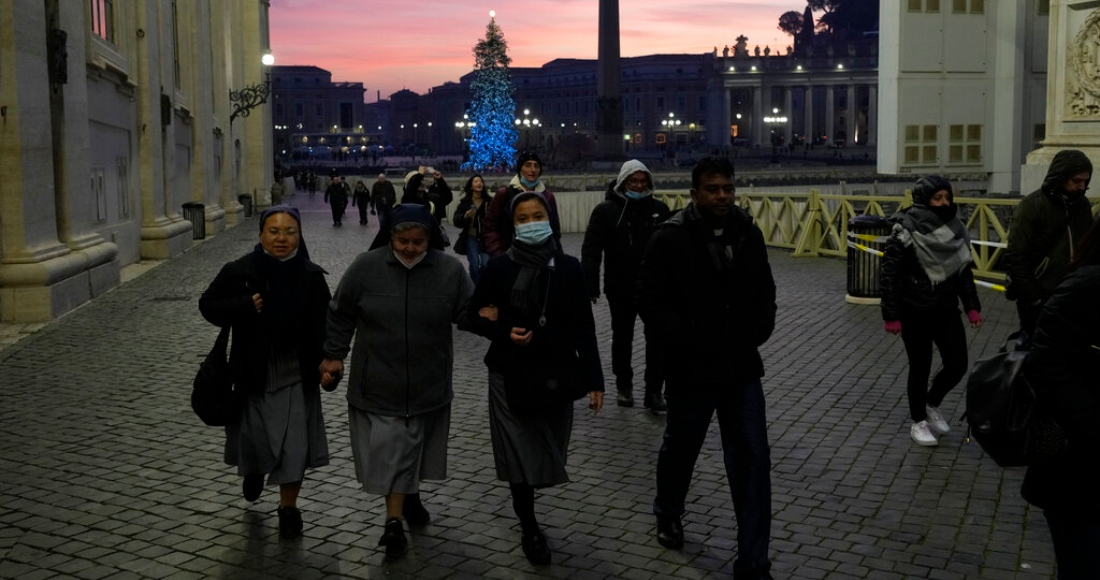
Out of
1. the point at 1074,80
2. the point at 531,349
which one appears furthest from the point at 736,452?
the point at 1074,80

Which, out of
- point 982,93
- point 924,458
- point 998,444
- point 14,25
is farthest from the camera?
point 982,93

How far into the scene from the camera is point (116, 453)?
8031 mm

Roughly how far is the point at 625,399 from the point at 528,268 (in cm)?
376

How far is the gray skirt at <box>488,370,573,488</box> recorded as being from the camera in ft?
18.9

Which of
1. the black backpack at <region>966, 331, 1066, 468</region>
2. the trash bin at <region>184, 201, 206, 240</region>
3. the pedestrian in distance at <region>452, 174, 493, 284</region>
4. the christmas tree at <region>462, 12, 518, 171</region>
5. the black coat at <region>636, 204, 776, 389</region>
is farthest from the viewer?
the christmas tree at <region>462, 12, 518, 171</region>

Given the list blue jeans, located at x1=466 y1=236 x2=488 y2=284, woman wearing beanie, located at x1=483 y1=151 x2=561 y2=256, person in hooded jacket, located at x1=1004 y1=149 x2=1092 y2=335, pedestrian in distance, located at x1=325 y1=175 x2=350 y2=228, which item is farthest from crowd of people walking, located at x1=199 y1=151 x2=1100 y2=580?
pedestrian in distance, located at x1=325 y1=175 x2=350 y2=228

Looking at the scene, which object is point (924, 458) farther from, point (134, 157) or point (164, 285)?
point (134, 157)

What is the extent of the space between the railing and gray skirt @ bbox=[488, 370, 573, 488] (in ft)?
41.7

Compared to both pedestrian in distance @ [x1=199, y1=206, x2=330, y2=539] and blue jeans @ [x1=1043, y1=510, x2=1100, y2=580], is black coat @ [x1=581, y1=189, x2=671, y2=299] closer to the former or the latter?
pedestrian in distance @ [x1=199, y1=206, x2=330, y2=539]

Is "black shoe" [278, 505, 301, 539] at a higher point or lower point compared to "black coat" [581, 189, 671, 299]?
lower

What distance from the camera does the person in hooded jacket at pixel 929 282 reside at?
310 inches

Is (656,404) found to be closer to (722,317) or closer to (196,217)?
(722,317)

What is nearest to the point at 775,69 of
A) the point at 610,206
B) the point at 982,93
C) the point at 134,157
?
the point at 982,93

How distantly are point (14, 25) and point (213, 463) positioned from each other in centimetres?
800
